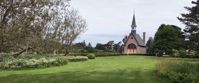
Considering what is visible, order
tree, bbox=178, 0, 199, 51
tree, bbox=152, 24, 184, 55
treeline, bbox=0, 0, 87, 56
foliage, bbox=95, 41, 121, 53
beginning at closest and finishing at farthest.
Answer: treeline, bbox=0, 0, 87, 56 → tree, bbox=178, 0, 199, 51 → tree, bbox=152, 24, 184, 55 → foliage, bbox=95, 41, 121, 53

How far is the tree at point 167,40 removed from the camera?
67.1 meters

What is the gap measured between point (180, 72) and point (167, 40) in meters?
50.0

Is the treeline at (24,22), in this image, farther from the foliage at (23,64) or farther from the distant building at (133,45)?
the distant building at (133,45)

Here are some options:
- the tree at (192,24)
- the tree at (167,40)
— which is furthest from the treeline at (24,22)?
the tree at (167,40)

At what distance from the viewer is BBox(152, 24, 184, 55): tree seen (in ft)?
220

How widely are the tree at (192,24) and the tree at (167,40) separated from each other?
601cm

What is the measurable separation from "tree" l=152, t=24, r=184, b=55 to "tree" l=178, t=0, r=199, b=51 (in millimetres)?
6011

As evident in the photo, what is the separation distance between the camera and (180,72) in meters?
19.5

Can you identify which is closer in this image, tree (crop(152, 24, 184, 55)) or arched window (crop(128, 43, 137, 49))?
tree (crop(152, 24, 184, 55))

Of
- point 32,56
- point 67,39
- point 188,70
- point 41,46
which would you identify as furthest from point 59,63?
point 67,39

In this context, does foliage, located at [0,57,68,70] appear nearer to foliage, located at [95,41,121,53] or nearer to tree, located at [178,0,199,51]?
tree, located at [178,0,199,51]

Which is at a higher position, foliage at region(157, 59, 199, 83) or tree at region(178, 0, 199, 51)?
tree at region(178, 0, 199, 51)

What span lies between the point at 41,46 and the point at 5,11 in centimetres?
385

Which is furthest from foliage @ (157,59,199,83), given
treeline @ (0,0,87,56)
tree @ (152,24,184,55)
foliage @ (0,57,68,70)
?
tree @ (152,24,184,55)
